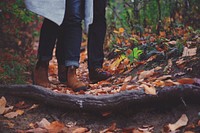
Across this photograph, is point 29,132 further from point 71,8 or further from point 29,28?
point 29,28


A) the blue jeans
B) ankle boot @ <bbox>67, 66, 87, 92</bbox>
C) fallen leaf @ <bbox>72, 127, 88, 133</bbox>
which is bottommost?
fallen leaf @ <bbox>72, 127, 88, 133</bbox>

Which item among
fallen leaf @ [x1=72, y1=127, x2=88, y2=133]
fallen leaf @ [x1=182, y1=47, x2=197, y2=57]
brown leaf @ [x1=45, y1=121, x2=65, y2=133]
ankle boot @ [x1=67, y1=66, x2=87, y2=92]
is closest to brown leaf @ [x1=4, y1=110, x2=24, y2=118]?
brown leaf @ [x1=45, y1=121, x2=65, y2=133]

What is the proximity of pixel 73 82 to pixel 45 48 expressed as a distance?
1.37ft

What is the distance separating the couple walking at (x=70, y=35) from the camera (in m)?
3.48

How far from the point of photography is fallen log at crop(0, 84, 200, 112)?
2654 millimetres

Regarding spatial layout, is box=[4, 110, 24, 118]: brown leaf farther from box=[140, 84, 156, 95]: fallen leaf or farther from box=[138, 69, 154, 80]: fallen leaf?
box=[138, 69, 154, 80]: fallen leaf

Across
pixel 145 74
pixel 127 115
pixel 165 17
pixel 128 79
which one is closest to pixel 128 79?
pixel 128 79

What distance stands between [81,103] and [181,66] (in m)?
0.93

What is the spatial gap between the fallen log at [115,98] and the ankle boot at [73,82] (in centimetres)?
59

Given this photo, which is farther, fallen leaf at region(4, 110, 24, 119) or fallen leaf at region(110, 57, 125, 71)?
fallen leaf at region(110, 57, 125, 71)

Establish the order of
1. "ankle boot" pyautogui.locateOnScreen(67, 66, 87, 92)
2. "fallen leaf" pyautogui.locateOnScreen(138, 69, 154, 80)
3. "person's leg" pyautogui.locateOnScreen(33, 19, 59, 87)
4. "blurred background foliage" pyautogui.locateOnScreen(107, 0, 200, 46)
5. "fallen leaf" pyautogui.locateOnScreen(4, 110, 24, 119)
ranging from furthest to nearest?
"blurred background foliage" pyautogui.locateOnScreen(107, 0, 200, 46)
"person's leg" pyautogui.locateOnScreen(33, 19, 59, 87)
"ankle boot" pyautogui.locateOnScreen(67, 66, 87, 92)
"fallen leaf" pyautogui.locateOnScreen(138, 69, 154, 80)
"fallen leaf" pyautogui.locateOnScreen(4, 110, 24, 119)

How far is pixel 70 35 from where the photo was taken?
357cm

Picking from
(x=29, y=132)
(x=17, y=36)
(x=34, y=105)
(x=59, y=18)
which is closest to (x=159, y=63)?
(x=59, y=18)

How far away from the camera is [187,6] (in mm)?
5535
